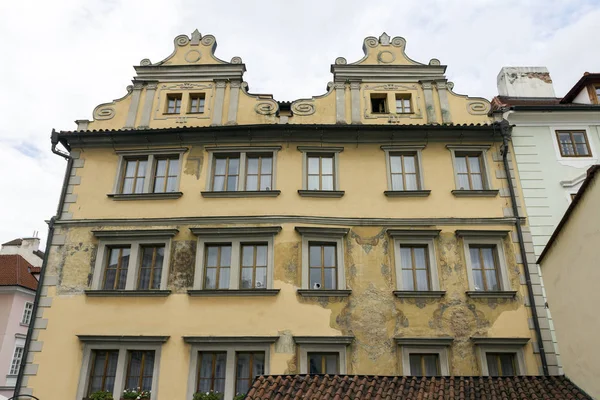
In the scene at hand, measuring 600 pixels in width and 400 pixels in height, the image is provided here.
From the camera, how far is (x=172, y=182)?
51.0 ft

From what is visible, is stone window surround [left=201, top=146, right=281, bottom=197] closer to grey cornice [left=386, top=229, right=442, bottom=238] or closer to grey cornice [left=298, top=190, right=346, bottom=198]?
grey cornice [left=298, top=190, right=346, bottom=198]

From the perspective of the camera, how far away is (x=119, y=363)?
13.1 metres

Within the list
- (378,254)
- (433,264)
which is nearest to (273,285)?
(378,254)

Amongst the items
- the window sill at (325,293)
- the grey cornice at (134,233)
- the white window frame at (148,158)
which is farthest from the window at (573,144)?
the grey cornice at (134,233)

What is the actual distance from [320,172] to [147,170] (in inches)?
219

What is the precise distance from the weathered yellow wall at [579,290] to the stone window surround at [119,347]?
9.80m

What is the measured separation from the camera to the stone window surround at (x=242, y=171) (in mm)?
14906

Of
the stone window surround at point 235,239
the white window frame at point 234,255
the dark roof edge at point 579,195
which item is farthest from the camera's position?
the stone window surround at point 235,239

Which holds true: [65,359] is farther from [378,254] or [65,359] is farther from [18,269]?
[18,269]

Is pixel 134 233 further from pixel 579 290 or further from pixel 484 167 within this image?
pixel 579 290

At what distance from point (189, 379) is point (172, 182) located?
607 cm

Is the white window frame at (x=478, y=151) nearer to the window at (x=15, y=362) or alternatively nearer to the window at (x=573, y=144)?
the window at (x=573, y=144)

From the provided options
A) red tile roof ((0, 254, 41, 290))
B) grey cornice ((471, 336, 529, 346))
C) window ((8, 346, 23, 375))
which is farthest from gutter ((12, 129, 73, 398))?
window ((8, 346, 23, 375))

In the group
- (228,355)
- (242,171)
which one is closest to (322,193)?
(242,171)
